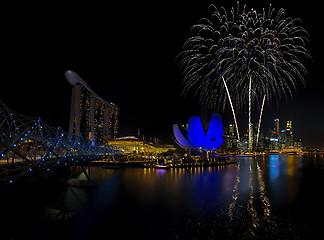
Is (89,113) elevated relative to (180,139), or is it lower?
elevated

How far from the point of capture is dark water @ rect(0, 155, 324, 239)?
30.3 ft

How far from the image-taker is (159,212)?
12.1 meters

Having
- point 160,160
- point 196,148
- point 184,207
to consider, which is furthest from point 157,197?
point 196,148

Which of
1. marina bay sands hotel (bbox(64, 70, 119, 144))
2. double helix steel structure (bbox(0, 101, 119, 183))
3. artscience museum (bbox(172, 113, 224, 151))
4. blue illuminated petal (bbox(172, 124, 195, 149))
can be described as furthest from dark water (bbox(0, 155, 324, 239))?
blue illuminated petal (bbox(172, 124, 195, 149))

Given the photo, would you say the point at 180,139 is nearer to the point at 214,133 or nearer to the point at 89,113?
the point at 214,133

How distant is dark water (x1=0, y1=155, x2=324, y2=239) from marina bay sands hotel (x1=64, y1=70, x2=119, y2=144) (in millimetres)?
26181

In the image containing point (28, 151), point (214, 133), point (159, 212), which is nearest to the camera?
point (159, 212)

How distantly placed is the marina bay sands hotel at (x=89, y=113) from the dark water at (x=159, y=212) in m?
26.2

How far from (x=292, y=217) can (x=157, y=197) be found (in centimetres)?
729

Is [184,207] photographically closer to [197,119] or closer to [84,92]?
[197,119]

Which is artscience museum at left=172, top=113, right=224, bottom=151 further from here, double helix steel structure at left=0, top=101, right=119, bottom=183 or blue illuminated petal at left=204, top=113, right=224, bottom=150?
double helix steel structure at left=0, top=101, right=119, bottom=183

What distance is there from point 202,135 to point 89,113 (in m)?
28.0

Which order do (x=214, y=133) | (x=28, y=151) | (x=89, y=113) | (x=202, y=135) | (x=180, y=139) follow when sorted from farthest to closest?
1. (x=89, y=113)
2. (x=180, y=139)
3. (x=214, y=133)
4. (x=202, y=135)
5. (x=28, y=151)

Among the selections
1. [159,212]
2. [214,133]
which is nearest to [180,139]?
[214,133]
